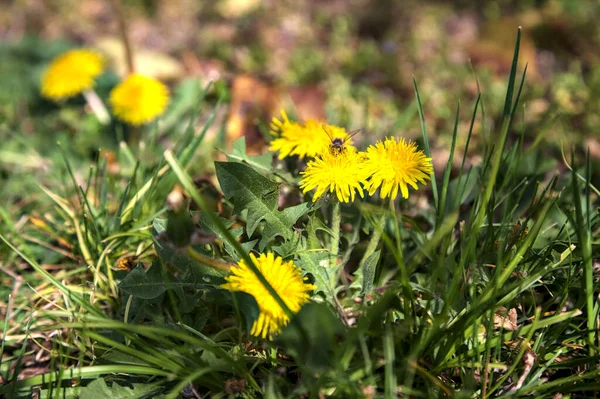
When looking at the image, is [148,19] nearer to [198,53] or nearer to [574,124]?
[198,53]

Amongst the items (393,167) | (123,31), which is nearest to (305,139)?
(393,167)

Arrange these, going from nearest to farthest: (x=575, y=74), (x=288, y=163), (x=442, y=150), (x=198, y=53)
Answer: (x=288, y=163) → (x=442, y=150) → (x=575, y=74) → (x=198, y=53)

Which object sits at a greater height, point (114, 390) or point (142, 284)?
point (142, 284)

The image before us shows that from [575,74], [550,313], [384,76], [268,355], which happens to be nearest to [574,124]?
[575,74]

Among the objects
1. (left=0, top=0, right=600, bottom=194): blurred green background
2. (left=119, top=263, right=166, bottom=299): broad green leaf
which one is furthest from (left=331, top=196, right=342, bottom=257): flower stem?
(left=0, top=0, right=600, bottom=194): blurred green background

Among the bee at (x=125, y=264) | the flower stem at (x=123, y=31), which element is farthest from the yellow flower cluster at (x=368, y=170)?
the flower stem at (x=123, y=31)

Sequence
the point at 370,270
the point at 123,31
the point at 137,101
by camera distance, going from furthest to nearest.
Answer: the point at 123,31 → the point at 137,101 → the point at 370,270

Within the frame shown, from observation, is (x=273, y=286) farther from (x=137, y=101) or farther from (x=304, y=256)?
(x=137, y=101)
